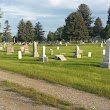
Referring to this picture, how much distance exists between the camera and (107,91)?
998 centimetres

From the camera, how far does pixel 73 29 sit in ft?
252

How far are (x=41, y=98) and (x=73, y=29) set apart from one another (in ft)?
224

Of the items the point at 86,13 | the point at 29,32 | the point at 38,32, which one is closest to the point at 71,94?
the point at 86,13

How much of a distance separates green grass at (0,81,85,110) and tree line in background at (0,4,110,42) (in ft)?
217

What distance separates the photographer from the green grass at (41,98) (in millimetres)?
8203

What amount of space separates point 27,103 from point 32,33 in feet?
328

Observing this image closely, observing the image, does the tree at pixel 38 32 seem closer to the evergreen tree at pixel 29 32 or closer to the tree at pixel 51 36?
the evergreen tree at pixel 29 32

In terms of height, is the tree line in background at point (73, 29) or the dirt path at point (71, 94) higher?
the tree line in background at point (73, 29)

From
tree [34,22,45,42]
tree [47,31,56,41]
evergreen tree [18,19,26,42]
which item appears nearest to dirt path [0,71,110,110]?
evergreen tree [18,19,26,42]

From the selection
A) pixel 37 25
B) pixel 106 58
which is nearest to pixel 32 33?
pixel 37 25

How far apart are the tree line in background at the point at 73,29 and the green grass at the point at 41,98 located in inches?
2603

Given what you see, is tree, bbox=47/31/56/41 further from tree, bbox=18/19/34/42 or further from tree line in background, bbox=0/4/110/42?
tree, bbox=18/19/34/42

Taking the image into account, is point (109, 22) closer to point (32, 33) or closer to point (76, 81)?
point (32, 33)

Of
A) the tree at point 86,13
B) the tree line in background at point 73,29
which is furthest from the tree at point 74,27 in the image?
the tree at point 86,13
